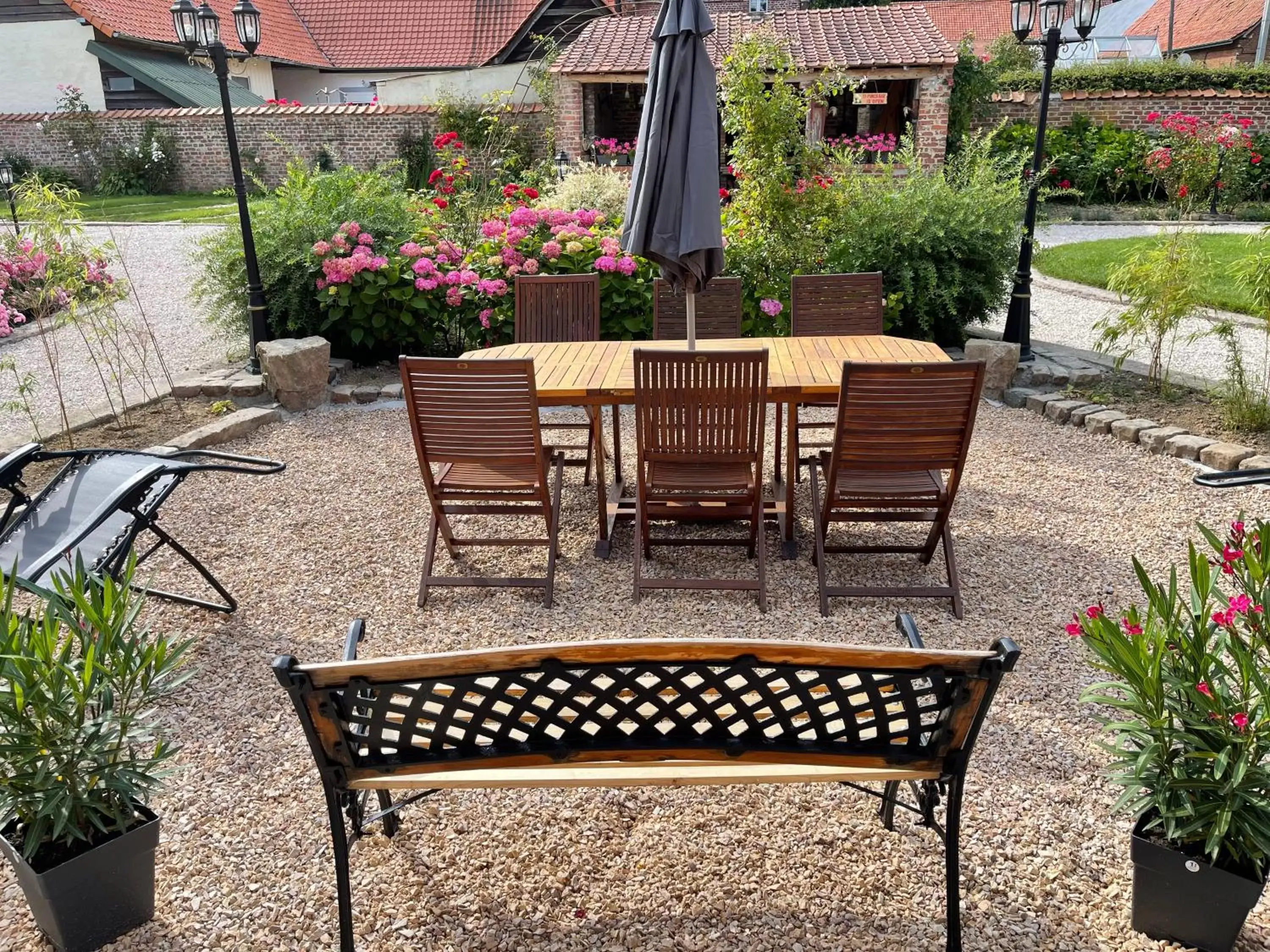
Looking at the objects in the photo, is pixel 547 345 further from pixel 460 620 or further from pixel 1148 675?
pixel 1148 675

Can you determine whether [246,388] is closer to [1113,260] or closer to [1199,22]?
[1113,260]


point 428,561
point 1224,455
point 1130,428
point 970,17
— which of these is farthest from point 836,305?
point 970,17

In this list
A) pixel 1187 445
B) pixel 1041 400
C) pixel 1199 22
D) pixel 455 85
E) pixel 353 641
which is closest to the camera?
pixel 353 641

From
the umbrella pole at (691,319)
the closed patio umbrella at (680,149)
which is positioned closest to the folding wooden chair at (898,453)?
the umbrella pole at (691,319)

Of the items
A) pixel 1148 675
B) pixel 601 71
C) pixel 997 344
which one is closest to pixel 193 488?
pixel 1148 675

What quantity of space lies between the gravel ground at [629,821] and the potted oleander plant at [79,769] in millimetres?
134

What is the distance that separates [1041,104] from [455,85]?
17.1m

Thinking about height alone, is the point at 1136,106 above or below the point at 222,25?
below

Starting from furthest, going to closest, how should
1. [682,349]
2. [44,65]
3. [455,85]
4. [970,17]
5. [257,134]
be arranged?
[970,17], [455,85], [44,65], [257,134], [682,349]

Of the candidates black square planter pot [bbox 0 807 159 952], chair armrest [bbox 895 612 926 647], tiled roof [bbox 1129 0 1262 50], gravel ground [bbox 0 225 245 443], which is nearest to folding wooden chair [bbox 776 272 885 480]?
chair armrest [bbox 895 612 926 647]

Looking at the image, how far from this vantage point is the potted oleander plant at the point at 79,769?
77.7 inches

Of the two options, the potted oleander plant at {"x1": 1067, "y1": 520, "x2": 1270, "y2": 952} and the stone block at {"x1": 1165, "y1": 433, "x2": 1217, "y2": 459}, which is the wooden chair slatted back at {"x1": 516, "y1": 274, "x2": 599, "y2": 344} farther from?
the potted oleander plant at {"x1": 1067, "y1": 520, "x2": 1270, "y2": 952}

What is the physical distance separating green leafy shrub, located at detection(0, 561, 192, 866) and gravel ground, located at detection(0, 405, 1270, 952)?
0.31 metres

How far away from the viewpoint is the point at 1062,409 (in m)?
5.97
